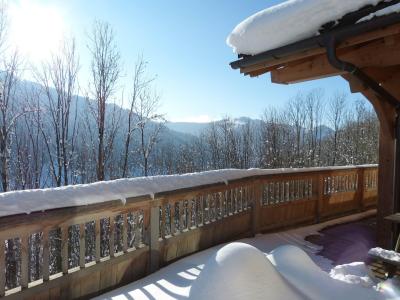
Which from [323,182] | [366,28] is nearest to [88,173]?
[323,182]

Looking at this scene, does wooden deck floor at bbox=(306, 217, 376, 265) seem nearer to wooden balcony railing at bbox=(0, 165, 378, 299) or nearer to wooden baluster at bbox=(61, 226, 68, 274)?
wooden balcony railing at bbox=(0, 165, 378, 299)

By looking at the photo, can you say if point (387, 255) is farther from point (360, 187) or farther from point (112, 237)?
point (360, 187)

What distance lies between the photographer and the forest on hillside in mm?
14867

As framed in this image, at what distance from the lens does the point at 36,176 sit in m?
18.9

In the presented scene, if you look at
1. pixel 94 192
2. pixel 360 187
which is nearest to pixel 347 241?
pixel 360 187

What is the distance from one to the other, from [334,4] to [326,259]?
139 inches

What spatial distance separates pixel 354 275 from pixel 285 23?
287 cm

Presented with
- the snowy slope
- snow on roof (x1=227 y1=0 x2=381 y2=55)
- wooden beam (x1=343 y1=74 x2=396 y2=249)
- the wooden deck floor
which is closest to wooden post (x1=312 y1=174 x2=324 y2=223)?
the wooden deck floor

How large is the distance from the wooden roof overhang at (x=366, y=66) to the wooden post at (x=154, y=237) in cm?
237

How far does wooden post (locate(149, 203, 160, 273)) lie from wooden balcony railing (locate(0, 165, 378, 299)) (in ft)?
0.04

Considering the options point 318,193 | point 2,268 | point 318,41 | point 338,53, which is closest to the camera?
point 2,268

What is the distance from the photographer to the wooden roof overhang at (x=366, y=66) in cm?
377

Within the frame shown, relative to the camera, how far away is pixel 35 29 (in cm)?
960

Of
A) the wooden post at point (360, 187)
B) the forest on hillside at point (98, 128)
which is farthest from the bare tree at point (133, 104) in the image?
the wooden post at point (360, 187)
